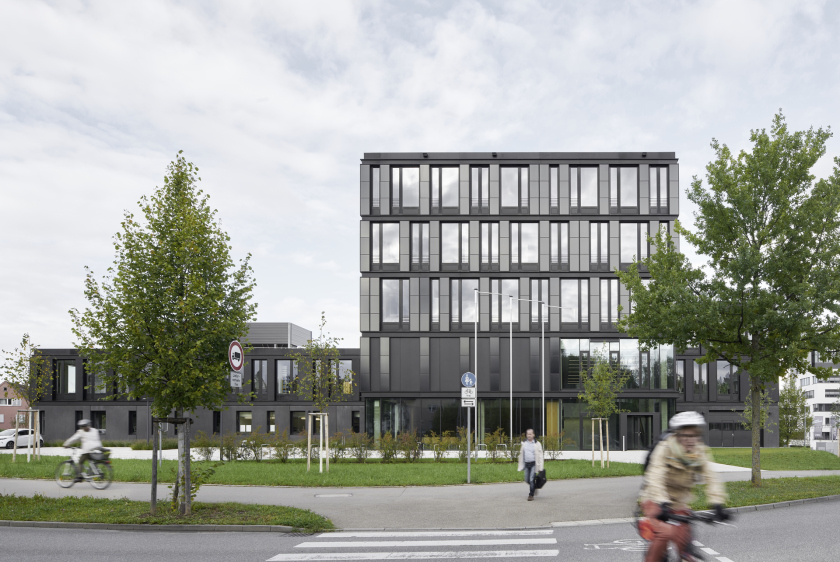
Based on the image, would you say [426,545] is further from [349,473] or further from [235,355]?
[349,473]

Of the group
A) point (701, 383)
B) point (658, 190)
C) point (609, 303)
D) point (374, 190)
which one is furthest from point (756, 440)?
point (701, 383)

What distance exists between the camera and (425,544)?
10898 mm

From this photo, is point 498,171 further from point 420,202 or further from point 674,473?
point 674,473

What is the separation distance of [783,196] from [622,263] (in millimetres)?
28300

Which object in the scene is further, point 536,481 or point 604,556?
point 536,481

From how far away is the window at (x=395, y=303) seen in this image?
4694cm

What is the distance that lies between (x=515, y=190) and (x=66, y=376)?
37.8 m

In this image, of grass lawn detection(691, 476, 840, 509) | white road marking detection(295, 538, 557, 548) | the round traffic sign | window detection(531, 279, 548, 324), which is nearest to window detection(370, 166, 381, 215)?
window detection(531, 279, 548, 324)

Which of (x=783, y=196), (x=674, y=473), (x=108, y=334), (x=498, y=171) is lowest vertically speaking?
(x=674, y=473)

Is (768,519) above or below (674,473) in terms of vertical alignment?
below

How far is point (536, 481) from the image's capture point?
53.6 feet

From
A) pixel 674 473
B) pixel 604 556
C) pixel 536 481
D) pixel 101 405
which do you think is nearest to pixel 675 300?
pixel 536 481

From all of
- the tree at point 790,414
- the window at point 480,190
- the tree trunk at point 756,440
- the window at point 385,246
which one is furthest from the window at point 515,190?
the tree at point 790,414

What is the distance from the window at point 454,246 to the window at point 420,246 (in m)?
1.00
